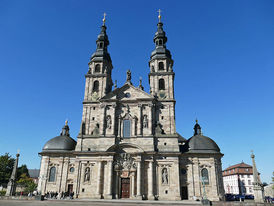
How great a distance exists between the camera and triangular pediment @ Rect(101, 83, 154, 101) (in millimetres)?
33438

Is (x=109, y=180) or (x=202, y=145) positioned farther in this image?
(x=202, y=145)

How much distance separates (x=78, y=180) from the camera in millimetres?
29781

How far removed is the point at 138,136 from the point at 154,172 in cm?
536

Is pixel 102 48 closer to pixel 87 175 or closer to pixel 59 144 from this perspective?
pixel 59 144

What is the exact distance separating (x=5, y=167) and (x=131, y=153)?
32897 mm

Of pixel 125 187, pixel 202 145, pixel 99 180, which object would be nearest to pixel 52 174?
pixel 99 180

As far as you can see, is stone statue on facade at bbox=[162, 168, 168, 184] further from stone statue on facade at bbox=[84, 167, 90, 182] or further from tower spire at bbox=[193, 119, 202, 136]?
tower spire at bbox=[193, 119, 202, 136]

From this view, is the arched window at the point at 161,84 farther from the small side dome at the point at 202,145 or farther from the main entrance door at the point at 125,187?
the main entrance door at the point at 125,187

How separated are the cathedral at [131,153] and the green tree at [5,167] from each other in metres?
19.0

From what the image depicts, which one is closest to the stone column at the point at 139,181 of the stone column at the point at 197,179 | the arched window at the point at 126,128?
the arched window at the point at 126,128

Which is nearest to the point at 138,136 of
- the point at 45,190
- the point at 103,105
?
the point at 103,105

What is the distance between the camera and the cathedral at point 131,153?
29.0 metres

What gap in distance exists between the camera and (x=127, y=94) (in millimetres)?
34125

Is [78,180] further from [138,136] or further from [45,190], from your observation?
[138,136]
